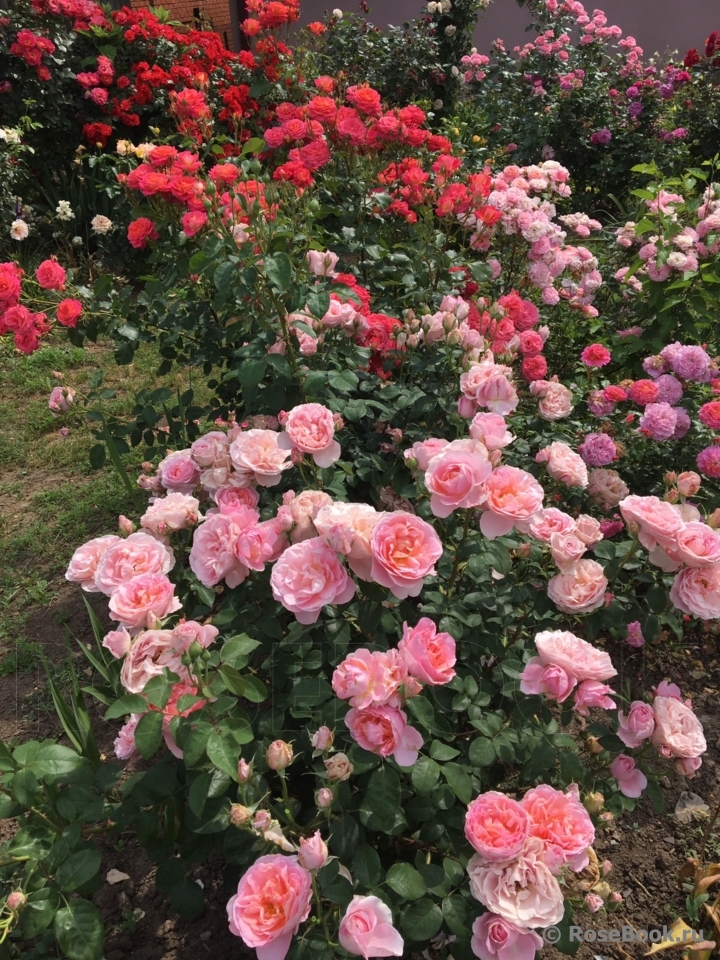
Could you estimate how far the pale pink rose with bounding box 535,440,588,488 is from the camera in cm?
143

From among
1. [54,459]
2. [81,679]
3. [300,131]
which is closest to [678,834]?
[81,679]

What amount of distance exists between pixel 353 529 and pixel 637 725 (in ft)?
2.09

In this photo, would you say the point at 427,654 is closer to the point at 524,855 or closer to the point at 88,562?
the point at 524,855

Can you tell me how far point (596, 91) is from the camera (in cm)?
550

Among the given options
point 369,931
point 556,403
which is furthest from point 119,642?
point 556,403

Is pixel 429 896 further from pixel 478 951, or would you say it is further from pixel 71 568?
pixel 71 568

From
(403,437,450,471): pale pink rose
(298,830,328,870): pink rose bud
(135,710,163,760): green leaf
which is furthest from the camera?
(403,437,450,471): pale pink rose

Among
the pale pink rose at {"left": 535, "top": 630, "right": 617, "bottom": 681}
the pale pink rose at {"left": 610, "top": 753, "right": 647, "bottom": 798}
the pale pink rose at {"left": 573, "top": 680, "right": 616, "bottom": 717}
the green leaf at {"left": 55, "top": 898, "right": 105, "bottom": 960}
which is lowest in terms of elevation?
the green leaf at {"left": 55, "top": 898, "right": 105, "bottom": 960}

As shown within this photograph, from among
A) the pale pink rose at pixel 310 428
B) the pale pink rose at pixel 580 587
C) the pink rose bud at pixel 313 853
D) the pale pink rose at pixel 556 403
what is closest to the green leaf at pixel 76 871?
the pink rose bud at pixel 313 853

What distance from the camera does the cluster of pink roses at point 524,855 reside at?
944 millimetres

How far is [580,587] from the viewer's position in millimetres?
1170

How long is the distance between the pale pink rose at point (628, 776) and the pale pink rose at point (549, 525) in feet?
1.48

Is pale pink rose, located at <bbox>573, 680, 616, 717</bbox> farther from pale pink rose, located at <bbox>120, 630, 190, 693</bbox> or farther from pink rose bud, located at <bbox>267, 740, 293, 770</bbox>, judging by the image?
pale pink rose, located at <bbox>120, 630, 190, 693</bbox>

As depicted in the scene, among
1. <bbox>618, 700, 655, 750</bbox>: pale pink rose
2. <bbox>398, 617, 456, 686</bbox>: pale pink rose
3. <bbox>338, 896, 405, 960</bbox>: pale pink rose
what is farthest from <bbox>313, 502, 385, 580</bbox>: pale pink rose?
<bbox>618, 700, 655, 750</bbox>: pale pink rose
